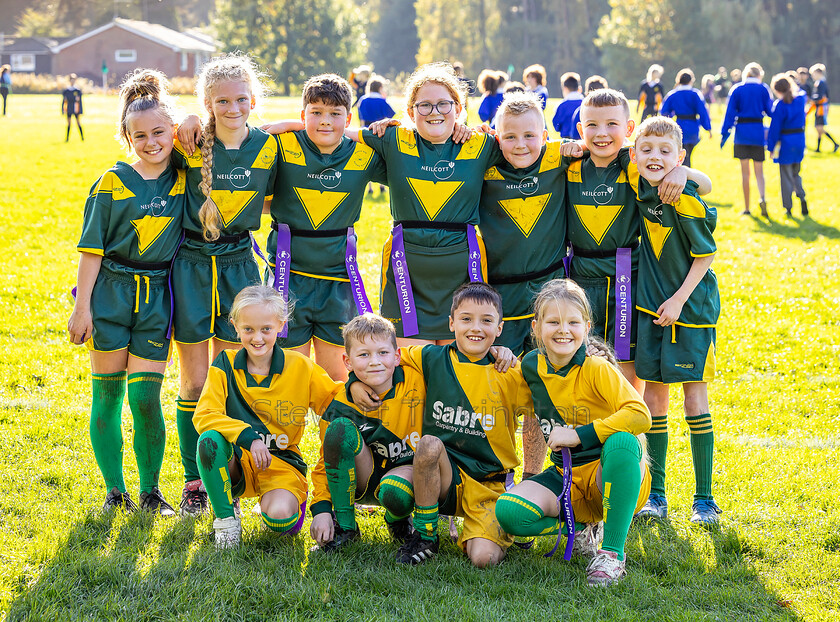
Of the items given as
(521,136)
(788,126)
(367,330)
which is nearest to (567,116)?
(788,126)

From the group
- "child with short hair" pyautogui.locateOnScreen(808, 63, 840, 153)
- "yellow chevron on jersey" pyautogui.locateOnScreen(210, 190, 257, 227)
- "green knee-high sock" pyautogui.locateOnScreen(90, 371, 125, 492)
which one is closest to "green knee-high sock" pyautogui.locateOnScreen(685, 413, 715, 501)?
"yellow chevron on jersey" pyautogui.locateOnScreen(210, 190, 257, 227)

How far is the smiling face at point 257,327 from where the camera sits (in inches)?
152

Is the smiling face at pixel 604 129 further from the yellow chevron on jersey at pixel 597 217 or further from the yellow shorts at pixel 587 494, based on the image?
the yellow shorts at pixel 587 494

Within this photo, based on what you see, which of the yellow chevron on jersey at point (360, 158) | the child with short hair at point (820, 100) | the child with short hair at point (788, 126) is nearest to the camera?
the yellow chevron on jersey at point (360, 158)

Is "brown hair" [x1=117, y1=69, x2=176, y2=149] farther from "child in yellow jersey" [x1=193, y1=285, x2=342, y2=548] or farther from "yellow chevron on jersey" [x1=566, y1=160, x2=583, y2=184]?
"yellow chevron on jersey" [x1=566, y1=160, x2=583, y2=184]

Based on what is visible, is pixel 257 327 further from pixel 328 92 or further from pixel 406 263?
pixel 328 92

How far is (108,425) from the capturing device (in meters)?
4.22

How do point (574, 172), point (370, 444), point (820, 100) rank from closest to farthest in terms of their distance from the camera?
point (370, 444)
point (574, 172)
point (820, 100)

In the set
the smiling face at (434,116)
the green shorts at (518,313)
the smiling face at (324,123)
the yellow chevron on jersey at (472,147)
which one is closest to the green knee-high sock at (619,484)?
the green shorts at (518,313)

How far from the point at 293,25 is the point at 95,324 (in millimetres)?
54124

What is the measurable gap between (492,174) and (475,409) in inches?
54.2

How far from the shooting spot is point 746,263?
1026 cm

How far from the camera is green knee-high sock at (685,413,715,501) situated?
13.9 feet

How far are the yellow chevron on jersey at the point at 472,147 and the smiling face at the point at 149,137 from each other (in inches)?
58.7
